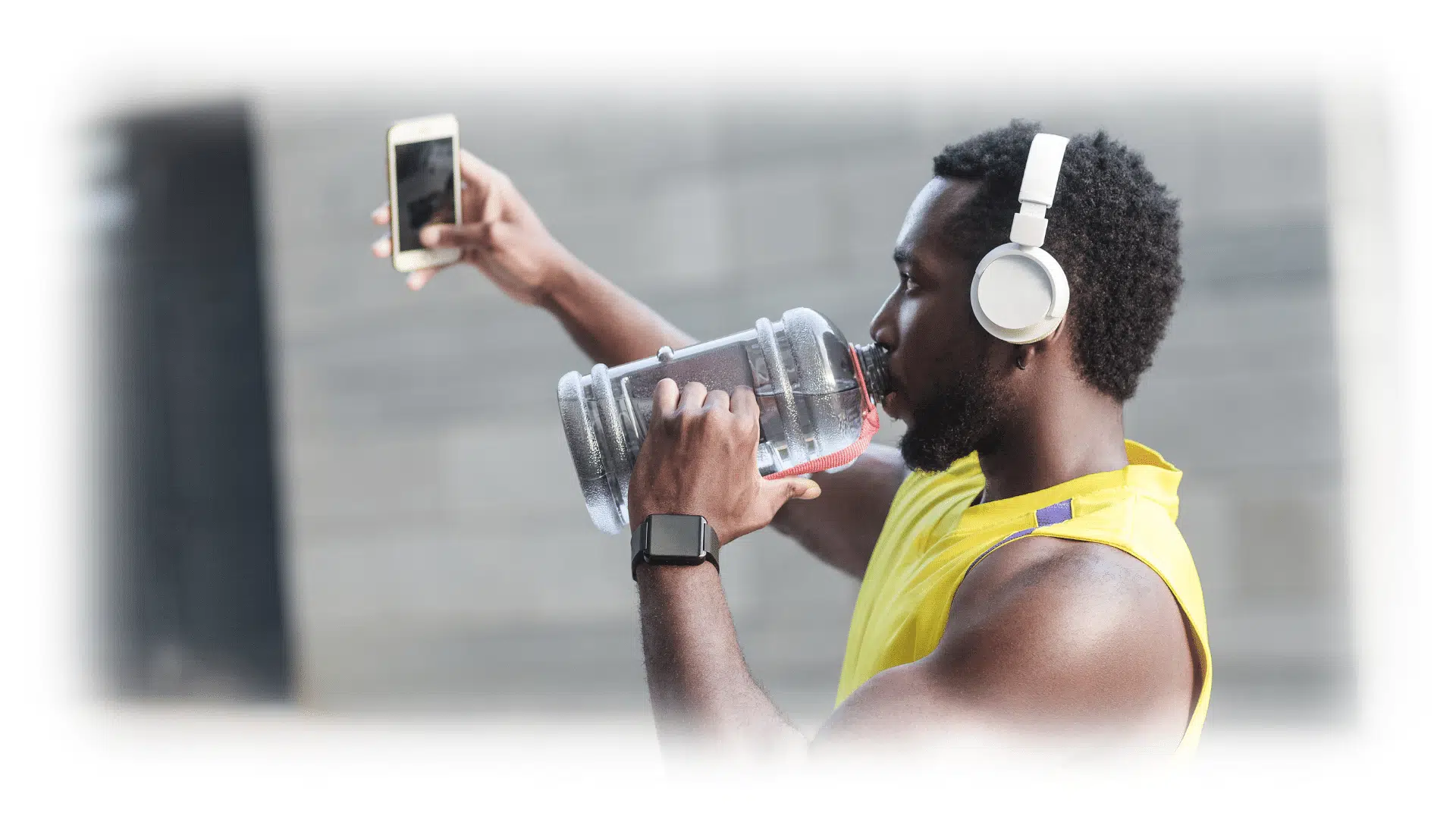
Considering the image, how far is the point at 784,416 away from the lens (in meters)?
2.17

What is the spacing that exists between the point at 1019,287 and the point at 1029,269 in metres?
0.03

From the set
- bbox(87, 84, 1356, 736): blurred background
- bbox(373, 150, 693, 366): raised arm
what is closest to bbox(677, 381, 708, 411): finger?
bbox(373, 150, 693, 366): raised arm

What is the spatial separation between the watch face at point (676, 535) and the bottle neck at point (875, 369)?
446 mm

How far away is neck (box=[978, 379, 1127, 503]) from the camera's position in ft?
6.31

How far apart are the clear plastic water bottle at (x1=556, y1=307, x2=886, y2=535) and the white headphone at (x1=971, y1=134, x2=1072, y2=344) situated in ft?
1.22

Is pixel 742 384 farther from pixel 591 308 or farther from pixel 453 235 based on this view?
pixel 453 235

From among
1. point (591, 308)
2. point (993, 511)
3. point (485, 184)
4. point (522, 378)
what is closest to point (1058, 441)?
point (993, 511)

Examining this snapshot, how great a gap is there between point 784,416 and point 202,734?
5100 mm

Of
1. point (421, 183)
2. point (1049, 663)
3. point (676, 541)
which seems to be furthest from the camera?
point (421, 183)

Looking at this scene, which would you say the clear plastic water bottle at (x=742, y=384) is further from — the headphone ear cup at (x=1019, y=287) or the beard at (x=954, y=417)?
the headphone ear cup at (x=1019, y=287)

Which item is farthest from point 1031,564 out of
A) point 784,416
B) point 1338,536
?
point 1338,536

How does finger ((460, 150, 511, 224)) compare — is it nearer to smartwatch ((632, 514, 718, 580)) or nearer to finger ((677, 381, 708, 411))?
finger ((677, 381, 708, 411))

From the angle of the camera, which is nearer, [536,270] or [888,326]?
[888,326]

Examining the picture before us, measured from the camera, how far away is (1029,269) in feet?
5.92
